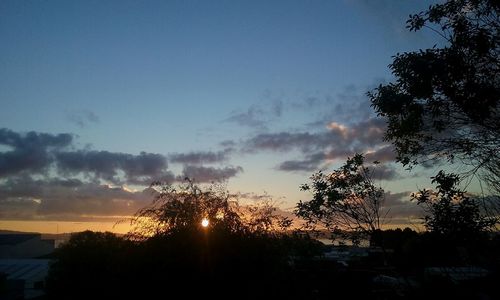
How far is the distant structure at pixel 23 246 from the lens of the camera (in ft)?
314

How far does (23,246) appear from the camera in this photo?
327ft

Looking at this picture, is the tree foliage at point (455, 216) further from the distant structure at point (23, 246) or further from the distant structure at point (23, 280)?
the distant structure at point (23, 246)

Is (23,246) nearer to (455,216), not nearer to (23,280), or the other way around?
(23,280)

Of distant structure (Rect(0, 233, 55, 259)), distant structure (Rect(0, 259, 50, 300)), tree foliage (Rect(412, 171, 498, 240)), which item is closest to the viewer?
tree foliage (Rect(412, 171, 498, 240))

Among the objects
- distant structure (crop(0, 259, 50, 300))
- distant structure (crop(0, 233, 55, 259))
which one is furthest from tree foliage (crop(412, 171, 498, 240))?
distant structure (crop(0, 233, 55, 259))

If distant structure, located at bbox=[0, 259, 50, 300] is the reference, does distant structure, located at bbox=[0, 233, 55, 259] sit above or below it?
above

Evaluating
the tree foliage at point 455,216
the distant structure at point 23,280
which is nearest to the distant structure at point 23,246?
the distant structure at point 23,280

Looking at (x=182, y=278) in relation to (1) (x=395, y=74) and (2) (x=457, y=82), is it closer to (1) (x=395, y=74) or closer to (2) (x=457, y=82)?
(1) (x=395, y=74)

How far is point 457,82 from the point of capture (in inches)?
345

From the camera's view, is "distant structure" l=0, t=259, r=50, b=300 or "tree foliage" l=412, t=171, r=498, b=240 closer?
"tree foliage" l=412, t=171, r=498, b=240

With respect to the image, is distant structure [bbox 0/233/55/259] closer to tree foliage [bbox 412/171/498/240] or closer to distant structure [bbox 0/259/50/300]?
distant structure [bbox 0/259/50/300]

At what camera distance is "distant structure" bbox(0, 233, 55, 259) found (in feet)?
314

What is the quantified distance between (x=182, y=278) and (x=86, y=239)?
27.7 m

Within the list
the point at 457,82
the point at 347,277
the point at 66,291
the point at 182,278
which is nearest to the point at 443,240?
the point at 457,82
